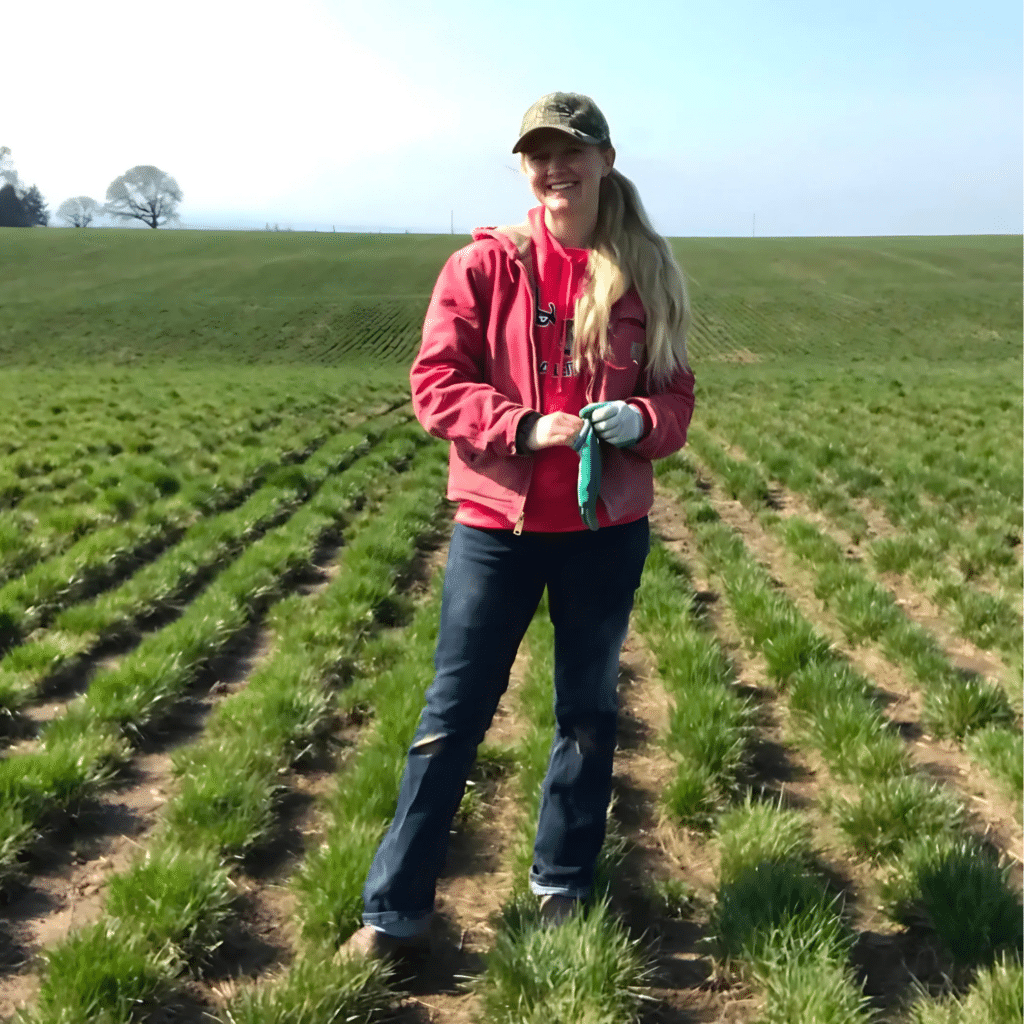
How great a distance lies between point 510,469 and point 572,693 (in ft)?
2.42

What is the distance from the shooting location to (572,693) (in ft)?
9.34

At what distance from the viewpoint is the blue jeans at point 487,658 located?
2686mm

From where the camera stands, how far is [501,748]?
13.3 ft

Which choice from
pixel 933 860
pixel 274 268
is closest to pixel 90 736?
pixel 933 860

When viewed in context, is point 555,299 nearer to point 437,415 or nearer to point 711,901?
point 437,415

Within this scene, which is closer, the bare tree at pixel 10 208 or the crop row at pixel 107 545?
the crop row at pixel 107 545

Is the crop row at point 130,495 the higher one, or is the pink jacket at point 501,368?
the pink jacket at point 501,368

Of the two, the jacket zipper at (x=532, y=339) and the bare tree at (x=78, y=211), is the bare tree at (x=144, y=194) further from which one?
the jacket zipper at (x=532, y=339)

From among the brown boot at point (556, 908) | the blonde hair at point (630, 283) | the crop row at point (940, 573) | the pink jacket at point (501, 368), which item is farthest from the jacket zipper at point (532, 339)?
the crop row at point (940, 573)

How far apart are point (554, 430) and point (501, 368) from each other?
0.31 meters

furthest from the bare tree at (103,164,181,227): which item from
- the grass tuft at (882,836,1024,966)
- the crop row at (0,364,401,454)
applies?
the grass tuft at (882,836,1024,966)

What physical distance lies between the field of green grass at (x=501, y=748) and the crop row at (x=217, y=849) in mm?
13

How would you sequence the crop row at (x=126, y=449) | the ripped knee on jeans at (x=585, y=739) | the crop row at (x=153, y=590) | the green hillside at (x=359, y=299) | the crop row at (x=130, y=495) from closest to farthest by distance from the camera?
the ripped knee on jeans at (x=585, y=739) < the crop row at (x=153, y=590) < the crop row at (x=130, y=495) < the crop row at (x=126, y=449) < the green hillside at (x=359, y=299)

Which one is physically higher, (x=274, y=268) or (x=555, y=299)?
(x=274, y=268)
